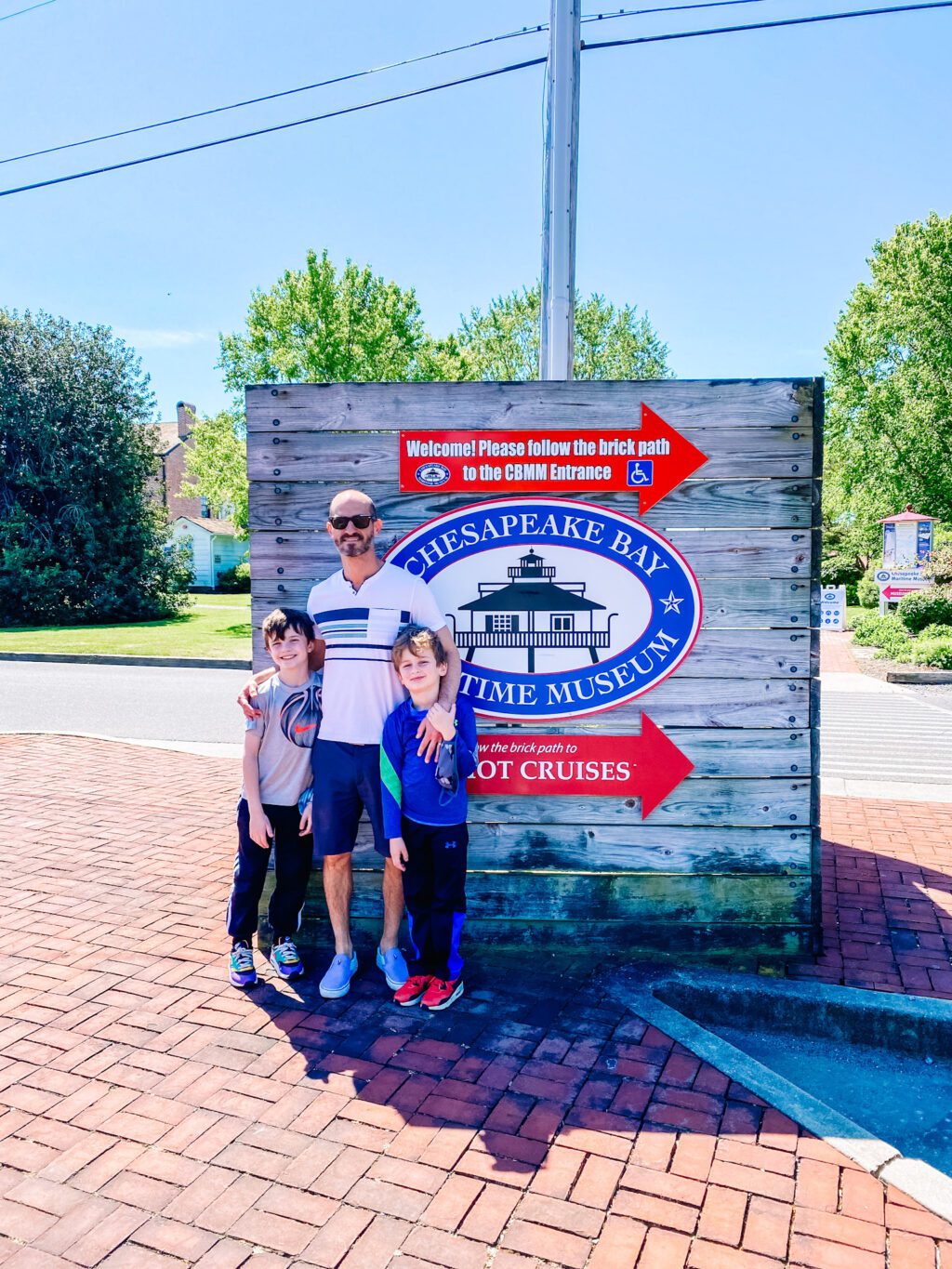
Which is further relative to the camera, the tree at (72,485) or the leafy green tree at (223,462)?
the tree at (72,485)

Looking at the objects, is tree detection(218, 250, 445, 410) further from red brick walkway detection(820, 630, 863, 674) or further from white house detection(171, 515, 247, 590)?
white house detection(171, 515, 247, 590)

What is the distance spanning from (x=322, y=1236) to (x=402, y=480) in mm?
2755

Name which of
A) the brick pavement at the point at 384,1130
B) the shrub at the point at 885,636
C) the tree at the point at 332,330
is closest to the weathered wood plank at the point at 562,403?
the brick pavement at the point at 384,1130

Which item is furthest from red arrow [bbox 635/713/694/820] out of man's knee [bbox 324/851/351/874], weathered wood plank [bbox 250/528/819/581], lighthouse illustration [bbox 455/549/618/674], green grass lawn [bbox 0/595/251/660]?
green grass lawn [bbox 0/595/251/660]

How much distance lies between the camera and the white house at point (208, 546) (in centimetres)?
4572

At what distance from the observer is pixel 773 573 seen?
155 inches

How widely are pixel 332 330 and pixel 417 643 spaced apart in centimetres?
2222

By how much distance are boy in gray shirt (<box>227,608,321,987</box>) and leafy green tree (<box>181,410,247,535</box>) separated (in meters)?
21.2

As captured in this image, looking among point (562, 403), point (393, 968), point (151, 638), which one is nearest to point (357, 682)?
point (393, 968)

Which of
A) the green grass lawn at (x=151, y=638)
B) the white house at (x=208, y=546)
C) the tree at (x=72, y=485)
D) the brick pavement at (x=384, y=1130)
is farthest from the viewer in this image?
the white house at (x=208, y=546)

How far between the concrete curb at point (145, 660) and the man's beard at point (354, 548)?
1238 cm

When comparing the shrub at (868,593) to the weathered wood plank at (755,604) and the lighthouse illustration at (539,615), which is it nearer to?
the weathered wood plank at (755,604)

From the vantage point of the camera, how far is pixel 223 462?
998 inches

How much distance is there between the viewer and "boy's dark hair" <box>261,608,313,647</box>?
12.1ft
